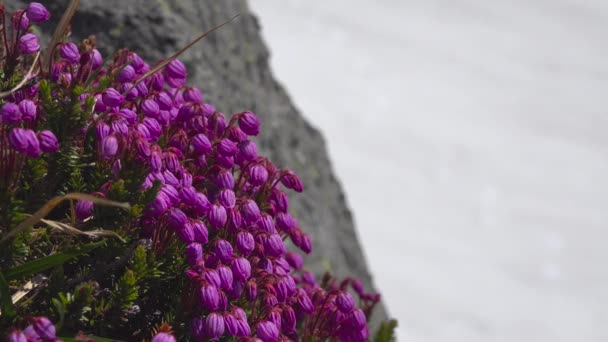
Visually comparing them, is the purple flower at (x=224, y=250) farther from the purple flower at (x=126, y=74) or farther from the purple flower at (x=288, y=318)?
the purple flower at (x=126, y=74)

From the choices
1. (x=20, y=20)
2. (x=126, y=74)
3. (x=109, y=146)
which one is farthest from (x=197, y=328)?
(x=20, y=20)

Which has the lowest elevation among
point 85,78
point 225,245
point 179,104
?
point 225,245

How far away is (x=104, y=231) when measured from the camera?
2.47m

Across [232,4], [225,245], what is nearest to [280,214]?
[225,245]

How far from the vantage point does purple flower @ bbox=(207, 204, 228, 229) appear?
2676 millimetres

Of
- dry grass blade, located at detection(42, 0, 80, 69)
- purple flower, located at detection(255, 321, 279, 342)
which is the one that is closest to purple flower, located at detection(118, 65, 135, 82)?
dry grass blade, located at detection(42, 0, 80, 69)

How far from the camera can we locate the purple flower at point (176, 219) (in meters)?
2.54

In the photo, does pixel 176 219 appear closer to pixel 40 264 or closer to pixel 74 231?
pixel 74 231

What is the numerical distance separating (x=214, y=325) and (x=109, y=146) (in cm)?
70

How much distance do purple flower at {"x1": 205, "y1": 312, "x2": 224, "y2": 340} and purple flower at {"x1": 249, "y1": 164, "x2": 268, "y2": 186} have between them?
0.65 metres

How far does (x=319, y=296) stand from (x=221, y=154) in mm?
811

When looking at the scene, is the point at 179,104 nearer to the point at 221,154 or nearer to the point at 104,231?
the point at 221,154

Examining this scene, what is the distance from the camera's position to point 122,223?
2570 millimetres

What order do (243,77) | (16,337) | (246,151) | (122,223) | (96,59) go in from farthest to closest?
(243,77), (96,59), (246,151), (122,223), (16,337)
